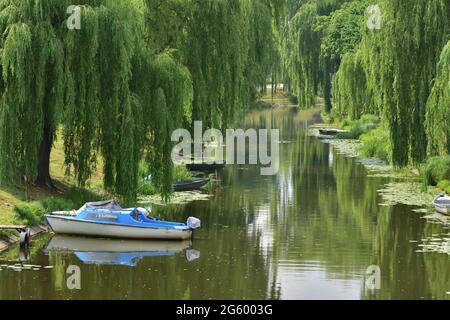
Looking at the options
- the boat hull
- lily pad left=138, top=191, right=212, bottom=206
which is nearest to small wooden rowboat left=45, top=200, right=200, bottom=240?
the boat hull

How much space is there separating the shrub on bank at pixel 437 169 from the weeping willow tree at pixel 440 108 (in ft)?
1.74

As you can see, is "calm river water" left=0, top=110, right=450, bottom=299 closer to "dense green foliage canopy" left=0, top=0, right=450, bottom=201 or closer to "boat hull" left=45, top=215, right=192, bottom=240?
"boat hull" left=45, top=215, right=192, bottom=240

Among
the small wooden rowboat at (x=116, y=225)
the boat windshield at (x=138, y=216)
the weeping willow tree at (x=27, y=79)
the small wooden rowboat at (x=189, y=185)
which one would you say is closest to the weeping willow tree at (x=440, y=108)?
the small wooden rowboat at (x=189, y=185)

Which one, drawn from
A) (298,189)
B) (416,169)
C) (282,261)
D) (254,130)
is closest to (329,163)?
(416,169)

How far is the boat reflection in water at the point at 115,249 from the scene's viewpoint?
69.2 ft

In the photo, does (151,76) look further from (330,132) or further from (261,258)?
(330,132)

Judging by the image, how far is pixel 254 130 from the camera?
63.3m

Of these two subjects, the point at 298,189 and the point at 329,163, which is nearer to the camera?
the point at 298,189

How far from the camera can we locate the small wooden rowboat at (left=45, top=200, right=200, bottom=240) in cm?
2314

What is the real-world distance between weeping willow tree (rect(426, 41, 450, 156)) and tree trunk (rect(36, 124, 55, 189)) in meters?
12.5

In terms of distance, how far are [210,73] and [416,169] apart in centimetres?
1197

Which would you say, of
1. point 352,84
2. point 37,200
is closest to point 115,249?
point 37,200
